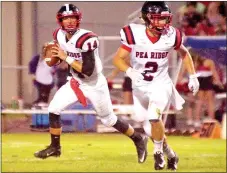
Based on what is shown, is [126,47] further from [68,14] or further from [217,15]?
[217,15]

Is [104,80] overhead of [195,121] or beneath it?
overhead

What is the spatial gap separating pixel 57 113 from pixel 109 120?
16 centimetres

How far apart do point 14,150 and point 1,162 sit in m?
0.17

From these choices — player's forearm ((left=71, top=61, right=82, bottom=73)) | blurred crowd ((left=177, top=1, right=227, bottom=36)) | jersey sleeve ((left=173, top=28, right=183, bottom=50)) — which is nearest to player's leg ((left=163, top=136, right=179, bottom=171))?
jersey sleeve ((left=173, top=28, right=183, bottom=50))

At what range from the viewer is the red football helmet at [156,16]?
6.60ft

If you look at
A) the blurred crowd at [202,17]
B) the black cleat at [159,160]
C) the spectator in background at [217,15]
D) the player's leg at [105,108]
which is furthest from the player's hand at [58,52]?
the spectator in background at [217,15]

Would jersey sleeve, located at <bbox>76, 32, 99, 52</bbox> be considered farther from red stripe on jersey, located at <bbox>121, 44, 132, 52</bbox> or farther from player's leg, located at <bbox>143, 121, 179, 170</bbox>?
player's leg, located at <bbox>143, 121, 179, 170</bbox>

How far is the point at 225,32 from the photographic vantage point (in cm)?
286

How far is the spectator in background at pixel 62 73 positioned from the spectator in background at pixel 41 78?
8cm

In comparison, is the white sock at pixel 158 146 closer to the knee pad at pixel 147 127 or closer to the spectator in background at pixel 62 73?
the knee pad at pixel 147 127

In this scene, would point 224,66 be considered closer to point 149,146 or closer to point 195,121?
point 195,121

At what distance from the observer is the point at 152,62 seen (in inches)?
80.7

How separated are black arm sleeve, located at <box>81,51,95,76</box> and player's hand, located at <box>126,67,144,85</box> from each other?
0.41 ft

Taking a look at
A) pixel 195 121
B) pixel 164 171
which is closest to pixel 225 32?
pixel 195 121
